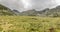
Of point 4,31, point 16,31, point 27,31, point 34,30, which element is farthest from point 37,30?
point 4,31

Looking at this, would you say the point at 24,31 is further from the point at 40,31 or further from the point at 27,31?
the point at 40,31

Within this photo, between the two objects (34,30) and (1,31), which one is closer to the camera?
(1,31)

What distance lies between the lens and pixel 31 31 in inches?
1545

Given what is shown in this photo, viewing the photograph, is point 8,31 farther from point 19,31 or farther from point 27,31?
point 27,31

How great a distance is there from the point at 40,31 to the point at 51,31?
3.88m

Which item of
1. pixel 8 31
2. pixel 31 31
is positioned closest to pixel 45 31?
pixel 31 31

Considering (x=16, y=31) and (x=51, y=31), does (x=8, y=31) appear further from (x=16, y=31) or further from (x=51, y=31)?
(x=51, y=31)

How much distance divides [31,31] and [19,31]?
402 centimetres

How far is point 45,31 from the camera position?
39562 millimetres

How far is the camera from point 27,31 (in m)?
37.9

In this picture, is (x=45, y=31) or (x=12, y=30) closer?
(x=12, y=30)

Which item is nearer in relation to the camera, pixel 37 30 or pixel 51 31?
pixel 51 31

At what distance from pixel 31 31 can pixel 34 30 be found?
2.17 m

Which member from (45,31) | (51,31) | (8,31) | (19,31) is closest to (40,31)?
(45,31)
